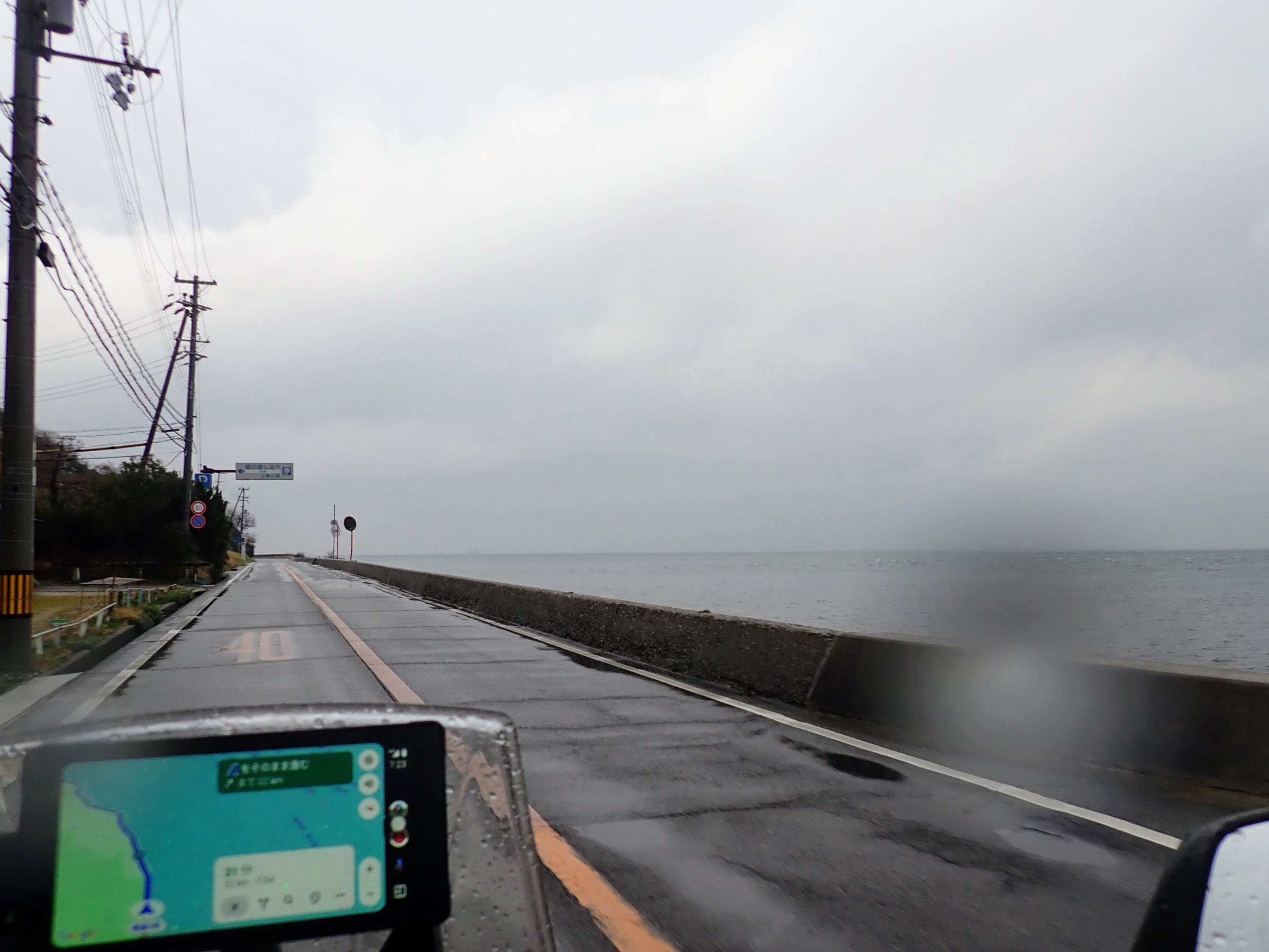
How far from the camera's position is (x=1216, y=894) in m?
1.36

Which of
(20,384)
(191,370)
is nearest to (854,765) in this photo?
(20,384)

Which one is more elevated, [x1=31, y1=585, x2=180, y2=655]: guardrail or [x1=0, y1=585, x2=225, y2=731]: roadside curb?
[x1=31, y1=585, x2=180, y2=655]: guardrail

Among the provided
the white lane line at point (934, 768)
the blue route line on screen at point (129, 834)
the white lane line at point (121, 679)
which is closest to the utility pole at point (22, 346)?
the white lane line at point (121, 679)

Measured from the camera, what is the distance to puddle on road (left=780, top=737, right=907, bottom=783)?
6.23m

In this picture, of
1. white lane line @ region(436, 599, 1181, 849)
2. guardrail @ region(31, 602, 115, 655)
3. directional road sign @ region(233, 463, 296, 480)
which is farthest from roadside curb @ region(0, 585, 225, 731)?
directional road sign @ region(233, 463, 296, 480)

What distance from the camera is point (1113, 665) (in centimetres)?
643

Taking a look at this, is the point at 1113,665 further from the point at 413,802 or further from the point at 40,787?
the point at 40,787

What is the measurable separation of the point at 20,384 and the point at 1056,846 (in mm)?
12150

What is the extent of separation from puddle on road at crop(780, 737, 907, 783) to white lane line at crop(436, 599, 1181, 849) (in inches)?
8.7

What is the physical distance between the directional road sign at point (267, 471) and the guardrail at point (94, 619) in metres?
34.4

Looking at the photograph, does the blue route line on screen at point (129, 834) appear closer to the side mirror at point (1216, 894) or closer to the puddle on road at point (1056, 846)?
the side mirror at point (1216, 894)

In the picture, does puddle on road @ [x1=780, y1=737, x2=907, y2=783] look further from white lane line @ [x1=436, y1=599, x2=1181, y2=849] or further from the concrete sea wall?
the concrete sea wall

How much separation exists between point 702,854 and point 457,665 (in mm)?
7662

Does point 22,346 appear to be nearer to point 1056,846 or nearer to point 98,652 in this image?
point 98,652
